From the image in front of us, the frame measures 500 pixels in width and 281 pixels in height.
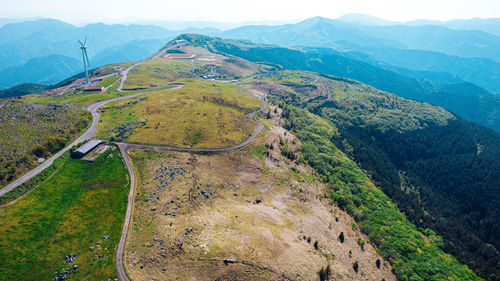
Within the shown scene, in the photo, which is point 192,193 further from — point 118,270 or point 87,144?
point 87,144

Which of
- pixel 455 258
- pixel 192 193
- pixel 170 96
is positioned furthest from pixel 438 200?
pixel 170 96

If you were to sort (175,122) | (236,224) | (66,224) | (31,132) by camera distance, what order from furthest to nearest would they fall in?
1. (175,122)
2. (31,132)
3. (236,224)
4. (66,224)

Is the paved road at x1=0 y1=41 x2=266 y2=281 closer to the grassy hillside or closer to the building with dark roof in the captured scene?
the grassy hillside

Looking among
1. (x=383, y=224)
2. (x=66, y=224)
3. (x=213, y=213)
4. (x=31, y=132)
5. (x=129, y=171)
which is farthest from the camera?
(x=383, y=224)

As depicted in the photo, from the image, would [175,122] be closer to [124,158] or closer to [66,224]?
[124,158]

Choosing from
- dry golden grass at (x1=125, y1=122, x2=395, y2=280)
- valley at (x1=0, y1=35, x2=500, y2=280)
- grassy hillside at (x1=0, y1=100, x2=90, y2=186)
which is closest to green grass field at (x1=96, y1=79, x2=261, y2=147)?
valley at (x1=0, y1=35, x2=500, y2=280)

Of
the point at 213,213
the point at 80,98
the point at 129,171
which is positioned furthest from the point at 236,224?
the point at 80,98
